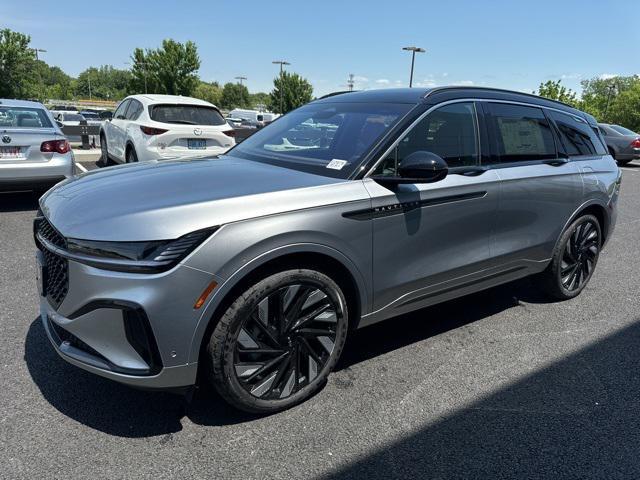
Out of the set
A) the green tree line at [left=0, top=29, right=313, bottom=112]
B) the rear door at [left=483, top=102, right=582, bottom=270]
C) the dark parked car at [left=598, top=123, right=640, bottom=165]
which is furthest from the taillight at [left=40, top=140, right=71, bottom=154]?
the green tree line at [left=0, top=29, right=313, bottom=112]

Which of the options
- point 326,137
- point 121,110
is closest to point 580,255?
point 326,137

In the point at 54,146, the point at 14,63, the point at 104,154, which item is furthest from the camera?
the point at 14,63

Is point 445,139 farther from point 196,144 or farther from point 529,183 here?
point 196,144

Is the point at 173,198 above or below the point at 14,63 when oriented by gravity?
below

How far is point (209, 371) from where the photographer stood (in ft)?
8.09

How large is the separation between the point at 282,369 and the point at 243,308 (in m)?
0.48

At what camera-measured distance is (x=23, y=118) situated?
7188 millimetres

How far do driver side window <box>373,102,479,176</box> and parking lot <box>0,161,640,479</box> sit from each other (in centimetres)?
132

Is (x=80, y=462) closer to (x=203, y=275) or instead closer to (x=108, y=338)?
(x=108, y=338)

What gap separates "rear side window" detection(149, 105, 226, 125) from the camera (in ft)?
28.1

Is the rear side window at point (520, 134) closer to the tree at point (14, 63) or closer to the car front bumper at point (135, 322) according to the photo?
the car front bumper at point (135, 322)

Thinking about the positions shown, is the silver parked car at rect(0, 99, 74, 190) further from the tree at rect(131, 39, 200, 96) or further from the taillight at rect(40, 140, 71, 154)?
the tree at rect(131, 39, 200, 96)

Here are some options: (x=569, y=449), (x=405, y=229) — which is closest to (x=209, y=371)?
(x=405, y=229)

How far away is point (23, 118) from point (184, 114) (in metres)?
2.48
